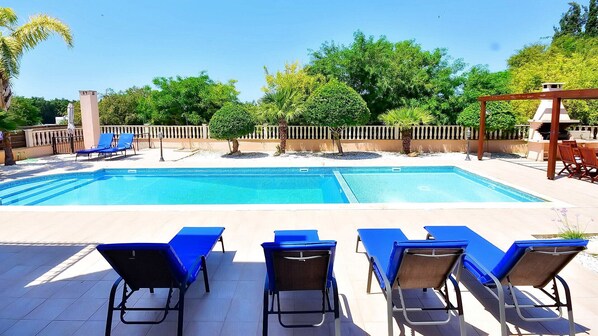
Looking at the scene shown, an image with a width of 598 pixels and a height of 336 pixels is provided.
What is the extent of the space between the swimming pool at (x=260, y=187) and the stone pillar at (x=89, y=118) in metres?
4.43

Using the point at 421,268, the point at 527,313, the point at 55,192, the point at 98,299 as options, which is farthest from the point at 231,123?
the point at 527,313

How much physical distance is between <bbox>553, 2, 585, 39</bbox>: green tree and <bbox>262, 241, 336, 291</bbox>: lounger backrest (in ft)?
151

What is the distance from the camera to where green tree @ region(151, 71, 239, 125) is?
661 inches

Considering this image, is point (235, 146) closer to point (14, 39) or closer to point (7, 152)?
point (7, 152)

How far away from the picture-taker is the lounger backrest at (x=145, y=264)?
8.11ft

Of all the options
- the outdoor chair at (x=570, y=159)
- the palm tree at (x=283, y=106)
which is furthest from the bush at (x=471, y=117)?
the palm tree at (x=283, y=106)

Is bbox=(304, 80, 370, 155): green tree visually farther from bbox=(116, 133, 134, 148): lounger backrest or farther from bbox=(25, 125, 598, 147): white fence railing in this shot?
bbox=(116, 133, 134, 148): lounger backrest

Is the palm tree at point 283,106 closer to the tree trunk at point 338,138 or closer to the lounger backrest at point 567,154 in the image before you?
the tree trunk at point 338,138

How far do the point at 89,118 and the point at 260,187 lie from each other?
9.12 meters

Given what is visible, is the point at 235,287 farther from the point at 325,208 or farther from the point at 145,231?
the point at 325,208

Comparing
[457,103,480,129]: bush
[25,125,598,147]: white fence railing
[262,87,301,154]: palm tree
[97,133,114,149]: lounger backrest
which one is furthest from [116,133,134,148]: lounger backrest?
[457,103,480,129]: bush

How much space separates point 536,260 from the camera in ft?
8.48

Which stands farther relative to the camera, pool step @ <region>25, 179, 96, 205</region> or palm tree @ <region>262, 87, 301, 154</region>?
palm tree @ <region>262, 87, 301, 154</region>

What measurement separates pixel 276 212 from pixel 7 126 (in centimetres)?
885
